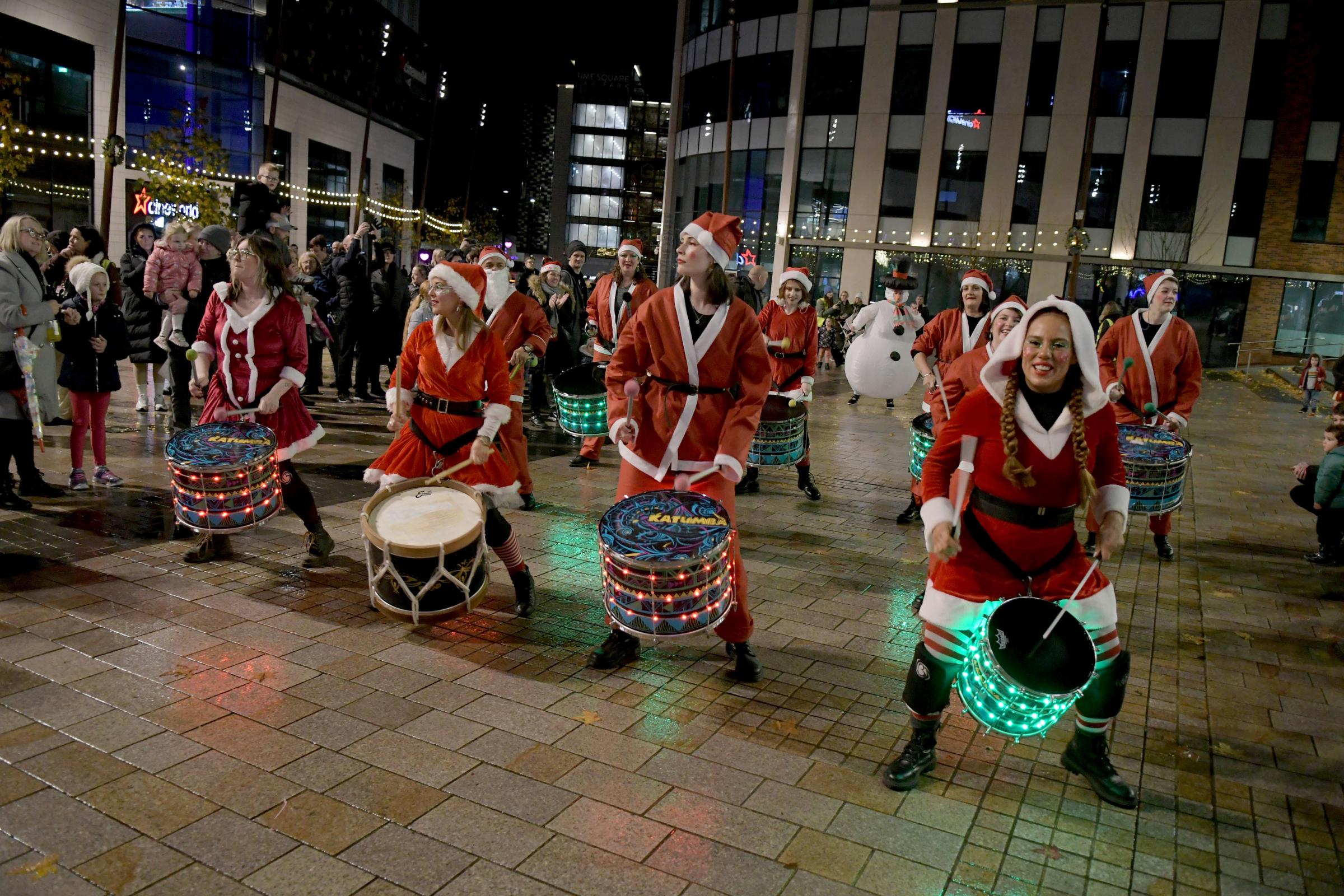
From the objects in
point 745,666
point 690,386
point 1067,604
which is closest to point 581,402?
point 690,386

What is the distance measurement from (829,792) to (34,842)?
2.76 m

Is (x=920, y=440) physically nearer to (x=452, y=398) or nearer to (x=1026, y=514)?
(x=1026, y=514)

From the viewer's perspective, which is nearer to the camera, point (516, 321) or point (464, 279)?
point (464, 279)

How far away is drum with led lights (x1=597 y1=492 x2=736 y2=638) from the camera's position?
153 inches

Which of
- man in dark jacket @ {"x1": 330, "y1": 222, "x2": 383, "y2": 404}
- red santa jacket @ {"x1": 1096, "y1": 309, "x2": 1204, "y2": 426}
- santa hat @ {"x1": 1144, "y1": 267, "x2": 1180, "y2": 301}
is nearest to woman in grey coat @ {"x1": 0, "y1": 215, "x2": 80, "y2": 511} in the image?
man in dark jacket @ {"x1": 330, "y1": 222, "x2": 383, "y2": 404}

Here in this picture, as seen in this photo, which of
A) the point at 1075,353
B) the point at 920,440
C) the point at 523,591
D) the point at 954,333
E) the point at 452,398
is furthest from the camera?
the point at 954,333

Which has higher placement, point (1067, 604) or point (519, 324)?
point (519, 324)

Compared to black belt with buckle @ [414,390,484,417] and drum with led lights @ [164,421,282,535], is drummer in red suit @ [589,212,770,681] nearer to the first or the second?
black belt with buckle @ [414,390,484,417]

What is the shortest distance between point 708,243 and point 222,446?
10.2ft

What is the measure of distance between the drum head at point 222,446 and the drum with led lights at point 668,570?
2.51m


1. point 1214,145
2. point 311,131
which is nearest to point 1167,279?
point 1214,145

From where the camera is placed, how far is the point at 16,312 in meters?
6.71

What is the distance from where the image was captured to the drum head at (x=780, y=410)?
25.5 ft

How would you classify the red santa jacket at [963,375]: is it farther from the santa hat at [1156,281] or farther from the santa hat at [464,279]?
the santa hat at [464,279]
